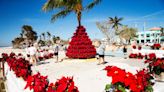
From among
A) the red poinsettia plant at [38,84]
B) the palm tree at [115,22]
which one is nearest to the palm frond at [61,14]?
the red poinsettia plant at [38,84]

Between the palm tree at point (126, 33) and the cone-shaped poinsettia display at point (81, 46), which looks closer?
the cone-shaped poinsettia display at point (81, 46)

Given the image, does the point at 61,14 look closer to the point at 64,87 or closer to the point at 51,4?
the point at 51,4

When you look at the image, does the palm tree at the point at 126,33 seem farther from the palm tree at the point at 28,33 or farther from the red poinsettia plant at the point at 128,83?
the red poinsettia plant at the point at 128,83

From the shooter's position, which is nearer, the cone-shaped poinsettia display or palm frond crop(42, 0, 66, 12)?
palm frond crop(42, 0, 66, 12)

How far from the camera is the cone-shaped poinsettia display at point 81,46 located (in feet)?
59.8

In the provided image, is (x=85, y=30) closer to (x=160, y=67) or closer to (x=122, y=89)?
(x=160, y=67)

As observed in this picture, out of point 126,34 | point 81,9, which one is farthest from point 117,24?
point 81,9

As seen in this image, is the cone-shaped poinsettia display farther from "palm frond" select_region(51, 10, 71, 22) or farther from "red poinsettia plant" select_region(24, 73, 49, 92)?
"red poinsettia plant" select_region(24, 73, 49, 92)

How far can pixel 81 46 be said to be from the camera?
18312 mm

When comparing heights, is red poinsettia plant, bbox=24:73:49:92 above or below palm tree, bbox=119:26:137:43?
below

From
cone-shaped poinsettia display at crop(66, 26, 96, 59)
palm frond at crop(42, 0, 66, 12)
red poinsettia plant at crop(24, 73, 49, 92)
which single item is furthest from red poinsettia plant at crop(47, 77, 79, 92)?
palm frond at crop(42, 0, 66, 12)

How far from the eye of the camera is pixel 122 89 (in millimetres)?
5074

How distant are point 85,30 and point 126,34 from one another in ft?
230

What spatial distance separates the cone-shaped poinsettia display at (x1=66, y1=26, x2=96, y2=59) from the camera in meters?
18.2
